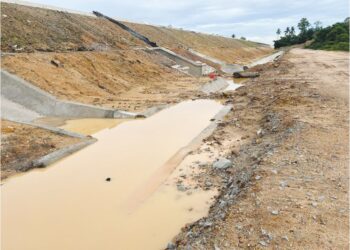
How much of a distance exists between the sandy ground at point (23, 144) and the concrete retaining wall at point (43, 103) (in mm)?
3319

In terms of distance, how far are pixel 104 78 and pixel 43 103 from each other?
22.1 ft

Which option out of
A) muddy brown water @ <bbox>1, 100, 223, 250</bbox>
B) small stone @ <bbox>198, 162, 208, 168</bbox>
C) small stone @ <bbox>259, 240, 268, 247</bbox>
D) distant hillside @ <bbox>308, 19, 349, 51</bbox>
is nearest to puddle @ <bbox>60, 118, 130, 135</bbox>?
muddy brown water @ <bbox>1, 100, 223, 250</bbox>

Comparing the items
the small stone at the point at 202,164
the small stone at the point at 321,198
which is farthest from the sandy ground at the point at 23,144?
the small stone at the point at 321,198

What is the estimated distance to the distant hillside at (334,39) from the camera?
52.1 m

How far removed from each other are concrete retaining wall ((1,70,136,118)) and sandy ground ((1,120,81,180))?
3.32 m

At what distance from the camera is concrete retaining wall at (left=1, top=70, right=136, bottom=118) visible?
1623 cm

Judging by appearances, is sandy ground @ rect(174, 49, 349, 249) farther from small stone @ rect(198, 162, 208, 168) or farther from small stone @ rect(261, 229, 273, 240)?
small stone @ rect(198, 162, 208, 168)

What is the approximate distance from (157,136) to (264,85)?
10.3 m

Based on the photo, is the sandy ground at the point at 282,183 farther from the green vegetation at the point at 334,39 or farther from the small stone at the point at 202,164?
the green vegetation at the point at 334,39

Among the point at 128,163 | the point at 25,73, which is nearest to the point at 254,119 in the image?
the point at 128,163

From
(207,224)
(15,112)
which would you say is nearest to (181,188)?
(207,224)

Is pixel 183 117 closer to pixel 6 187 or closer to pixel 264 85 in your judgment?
pixel 264 85

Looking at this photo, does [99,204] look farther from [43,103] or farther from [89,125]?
[43,103]

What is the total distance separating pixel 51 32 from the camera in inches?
1051
